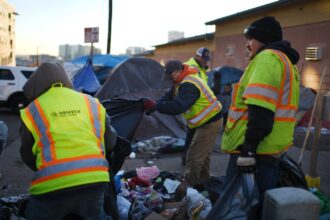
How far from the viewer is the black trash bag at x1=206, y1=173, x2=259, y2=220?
9.32ft

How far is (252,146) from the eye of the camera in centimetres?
281

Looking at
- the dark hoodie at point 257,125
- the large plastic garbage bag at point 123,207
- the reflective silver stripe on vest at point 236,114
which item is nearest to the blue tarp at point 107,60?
the large plastic garbage bag at point 123,207

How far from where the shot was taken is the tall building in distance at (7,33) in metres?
52.8

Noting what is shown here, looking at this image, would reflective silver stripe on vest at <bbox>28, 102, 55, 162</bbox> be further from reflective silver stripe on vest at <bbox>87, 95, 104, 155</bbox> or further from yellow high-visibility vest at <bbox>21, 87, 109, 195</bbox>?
reflective silver stripe on vest at <bbox>87, 95, 104, 155</bbox>

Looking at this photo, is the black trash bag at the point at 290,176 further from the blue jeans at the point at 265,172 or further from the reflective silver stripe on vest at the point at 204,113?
the reflective silver stripe on vest at the point at 204,113

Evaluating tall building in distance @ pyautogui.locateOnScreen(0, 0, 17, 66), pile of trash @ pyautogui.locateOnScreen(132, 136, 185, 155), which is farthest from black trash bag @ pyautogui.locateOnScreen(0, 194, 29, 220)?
tall building in distance @ pyautogui.locateOnScreen(0, 0, 17, 66)

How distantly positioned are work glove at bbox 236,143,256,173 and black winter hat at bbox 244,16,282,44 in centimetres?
86

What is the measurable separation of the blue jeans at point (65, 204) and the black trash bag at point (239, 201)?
1.02 m

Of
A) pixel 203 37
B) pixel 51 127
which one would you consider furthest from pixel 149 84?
pixel 203 37

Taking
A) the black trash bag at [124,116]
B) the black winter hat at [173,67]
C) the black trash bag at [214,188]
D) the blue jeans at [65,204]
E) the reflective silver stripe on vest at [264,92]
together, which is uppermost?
the black winter hat at [173,67]

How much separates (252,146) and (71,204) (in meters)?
1.32

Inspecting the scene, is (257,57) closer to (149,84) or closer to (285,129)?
(285,129)

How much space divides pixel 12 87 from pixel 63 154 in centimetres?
1081

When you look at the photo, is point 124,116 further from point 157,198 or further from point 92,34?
point 92,34
